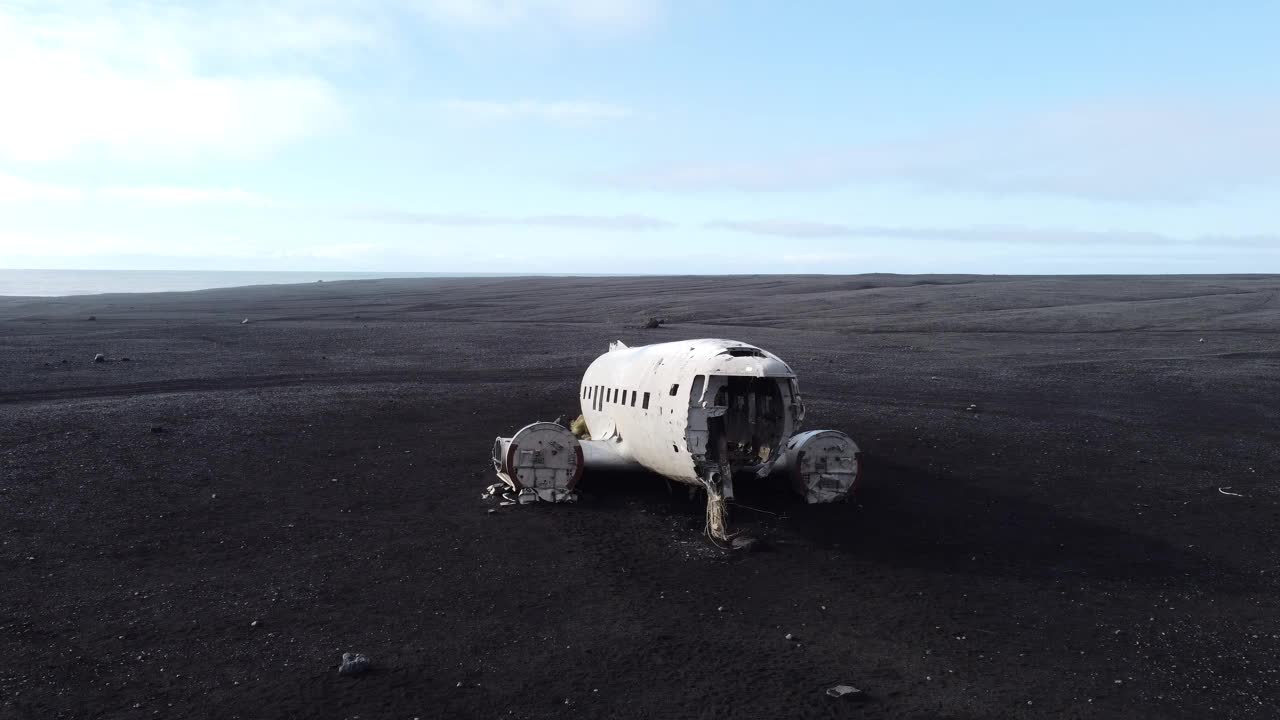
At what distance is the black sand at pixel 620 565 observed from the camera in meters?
11.0

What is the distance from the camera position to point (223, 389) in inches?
1352

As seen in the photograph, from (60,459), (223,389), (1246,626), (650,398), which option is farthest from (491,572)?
(223,389)

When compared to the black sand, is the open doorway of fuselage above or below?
above

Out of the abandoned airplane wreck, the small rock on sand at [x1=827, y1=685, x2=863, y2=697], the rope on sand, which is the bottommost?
the small rock on sand at [x1=827, y1=685, x2=863, y2=697]

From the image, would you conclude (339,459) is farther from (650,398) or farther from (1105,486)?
(1105,486)

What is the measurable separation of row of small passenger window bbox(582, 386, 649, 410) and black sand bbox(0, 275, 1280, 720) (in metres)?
1.99

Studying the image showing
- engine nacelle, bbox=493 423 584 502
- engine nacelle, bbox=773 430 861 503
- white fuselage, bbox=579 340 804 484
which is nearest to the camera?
white fuselage, bbox=579 340 804 484

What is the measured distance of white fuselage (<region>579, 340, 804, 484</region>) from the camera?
17.1m

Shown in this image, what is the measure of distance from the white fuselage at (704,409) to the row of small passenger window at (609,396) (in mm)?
28

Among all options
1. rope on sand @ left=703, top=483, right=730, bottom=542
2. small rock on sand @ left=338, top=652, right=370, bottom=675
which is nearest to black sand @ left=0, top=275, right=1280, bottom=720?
small rock on sand @ left=338, top=652, right=370, bottom=675

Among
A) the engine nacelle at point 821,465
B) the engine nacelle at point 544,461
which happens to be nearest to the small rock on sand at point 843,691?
the engine nacelle at point 821,465

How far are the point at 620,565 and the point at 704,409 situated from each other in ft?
11.5

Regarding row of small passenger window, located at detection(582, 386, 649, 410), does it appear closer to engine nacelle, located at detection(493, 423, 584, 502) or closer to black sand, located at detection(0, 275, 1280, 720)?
engine nacelle, located at detection(493, 423, 584, 502)

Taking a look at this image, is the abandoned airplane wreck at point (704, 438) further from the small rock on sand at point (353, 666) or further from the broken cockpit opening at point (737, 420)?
the small rock on sand at point (353, 666)
